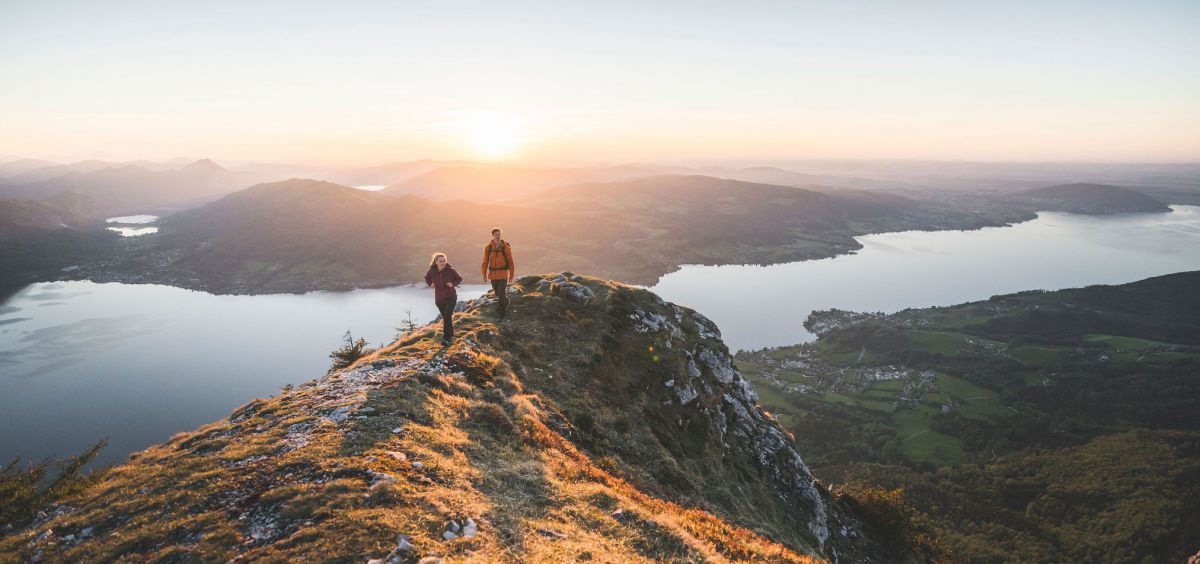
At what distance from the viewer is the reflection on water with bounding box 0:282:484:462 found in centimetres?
10588

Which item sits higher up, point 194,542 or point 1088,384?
point 194,542

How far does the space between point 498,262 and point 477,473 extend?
12.3m

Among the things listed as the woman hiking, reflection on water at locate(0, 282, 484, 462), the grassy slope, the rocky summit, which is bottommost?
the grassy slope

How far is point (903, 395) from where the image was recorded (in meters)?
164

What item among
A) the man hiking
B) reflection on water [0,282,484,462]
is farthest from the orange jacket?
reflection on water [0,282,484,462]

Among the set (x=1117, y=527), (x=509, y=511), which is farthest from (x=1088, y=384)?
(x=509, y=511)

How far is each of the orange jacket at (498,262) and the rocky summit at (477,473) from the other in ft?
10.9

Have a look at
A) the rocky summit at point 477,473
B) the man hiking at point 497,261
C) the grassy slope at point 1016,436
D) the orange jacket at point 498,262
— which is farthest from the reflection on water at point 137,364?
the grassy slope at point 1016,436

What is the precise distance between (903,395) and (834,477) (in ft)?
245

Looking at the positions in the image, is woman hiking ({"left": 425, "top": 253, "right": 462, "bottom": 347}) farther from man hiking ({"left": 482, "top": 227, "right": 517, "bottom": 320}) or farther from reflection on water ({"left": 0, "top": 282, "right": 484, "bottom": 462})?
reflection on water ({"left": 0, "top": 282, "right": 484, "bottom": 462})

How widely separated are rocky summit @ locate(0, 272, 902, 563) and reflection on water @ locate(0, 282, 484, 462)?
386 feet

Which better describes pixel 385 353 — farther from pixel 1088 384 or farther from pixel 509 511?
pixel 1088 384

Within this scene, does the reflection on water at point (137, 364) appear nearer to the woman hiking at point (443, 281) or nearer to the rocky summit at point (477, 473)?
the woman hiking at point (443, 281)

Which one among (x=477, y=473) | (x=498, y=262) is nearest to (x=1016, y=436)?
(x=498, y=262)
